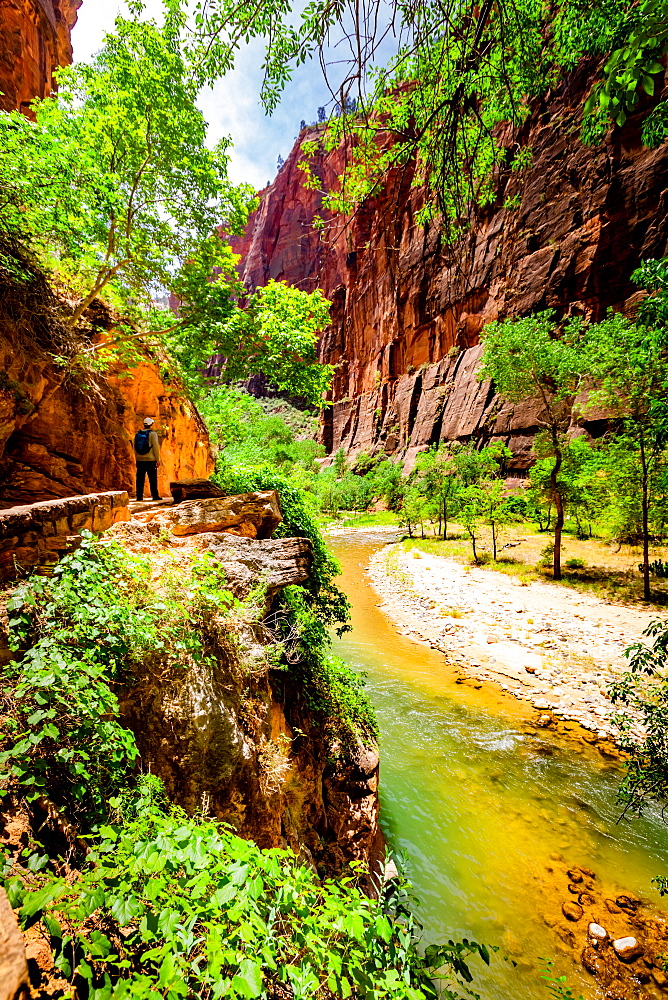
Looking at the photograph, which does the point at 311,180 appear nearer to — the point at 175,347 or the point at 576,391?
the point at 175,347

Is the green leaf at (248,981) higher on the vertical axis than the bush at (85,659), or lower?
lower

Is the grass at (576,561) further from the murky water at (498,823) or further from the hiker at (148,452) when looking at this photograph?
the hiker at (148,452)

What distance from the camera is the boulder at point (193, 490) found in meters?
5.93

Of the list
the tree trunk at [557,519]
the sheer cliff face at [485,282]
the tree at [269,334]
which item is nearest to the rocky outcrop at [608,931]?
the sheer cliff face at [485,282]

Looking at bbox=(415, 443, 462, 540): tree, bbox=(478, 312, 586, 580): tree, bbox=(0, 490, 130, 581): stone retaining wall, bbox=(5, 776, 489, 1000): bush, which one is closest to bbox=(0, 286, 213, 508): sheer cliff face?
bbox=(0, 490, 130, 581): stone retaining wall

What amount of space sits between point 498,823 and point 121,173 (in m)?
12.0

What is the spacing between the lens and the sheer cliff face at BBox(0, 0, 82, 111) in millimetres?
7797

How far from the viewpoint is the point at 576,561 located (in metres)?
15.1

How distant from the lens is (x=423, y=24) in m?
2.19

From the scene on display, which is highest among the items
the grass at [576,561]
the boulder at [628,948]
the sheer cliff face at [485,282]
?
the sheer cliff face at [485,282]

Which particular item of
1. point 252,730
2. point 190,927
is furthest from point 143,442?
point 190,927

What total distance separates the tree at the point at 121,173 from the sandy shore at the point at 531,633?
10788 millimetres

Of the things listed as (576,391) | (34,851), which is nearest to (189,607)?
(34,851)

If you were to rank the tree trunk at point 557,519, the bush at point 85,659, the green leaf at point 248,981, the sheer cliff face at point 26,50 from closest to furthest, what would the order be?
the green leaf at point 248,981
the bush at point 85,659
the sheer cliff face at point 26,50
the tree trunk at point 557,519
